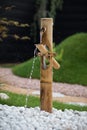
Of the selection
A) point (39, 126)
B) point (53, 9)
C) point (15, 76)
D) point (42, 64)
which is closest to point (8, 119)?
point (39, 126)

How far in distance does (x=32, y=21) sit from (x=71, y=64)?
3.91 m

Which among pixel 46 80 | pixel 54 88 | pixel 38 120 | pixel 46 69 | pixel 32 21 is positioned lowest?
pixel 54 88

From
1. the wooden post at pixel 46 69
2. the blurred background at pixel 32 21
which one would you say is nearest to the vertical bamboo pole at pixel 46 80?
the wooden post at pixel 46 69

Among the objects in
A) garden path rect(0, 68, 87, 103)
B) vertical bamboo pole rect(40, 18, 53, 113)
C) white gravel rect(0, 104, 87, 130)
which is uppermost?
vertical bamboo pole rect(40, 18, 53, 113)

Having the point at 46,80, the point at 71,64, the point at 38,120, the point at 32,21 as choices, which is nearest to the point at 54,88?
the point at 71,64

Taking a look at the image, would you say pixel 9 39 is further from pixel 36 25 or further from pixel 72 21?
pixel 72 21

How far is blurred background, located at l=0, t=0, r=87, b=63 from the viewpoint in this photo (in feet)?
44.4

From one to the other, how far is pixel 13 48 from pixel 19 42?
311mm

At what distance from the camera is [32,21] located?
14.0 meters

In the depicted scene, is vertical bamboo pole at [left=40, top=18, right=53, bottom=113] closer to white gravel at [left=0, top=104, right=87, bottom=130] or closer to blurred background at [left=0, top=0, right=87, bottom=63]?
white gravel at [left=0, top=104, right=87, bottom=130]

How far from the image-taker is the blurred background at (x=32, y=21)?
44.4ft

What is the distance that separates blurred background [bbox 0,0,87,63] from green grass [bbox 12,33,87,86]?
2150 mm

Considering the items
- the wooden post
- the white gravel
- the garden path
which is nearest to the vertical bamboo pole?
the wooden post

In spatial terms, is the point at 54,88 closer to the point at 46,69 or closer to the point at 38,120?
the point at 46,69
